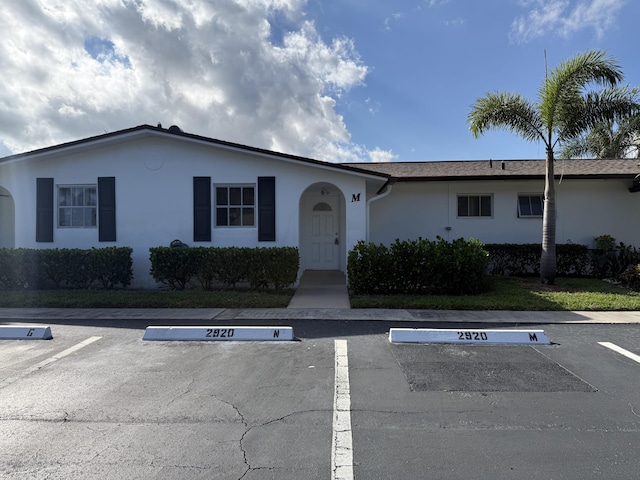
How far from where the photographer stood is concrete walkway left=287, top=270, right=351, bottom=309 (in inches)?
339

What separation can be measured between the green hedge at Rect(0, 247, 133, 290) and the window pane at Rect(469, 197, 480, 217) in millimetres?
11319

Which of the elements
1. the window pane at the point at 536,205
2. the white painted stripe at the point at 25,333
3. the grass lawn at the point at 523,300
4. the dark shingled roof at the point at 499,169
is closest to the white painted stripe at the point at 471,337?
the grass lawn at the point at 523,300

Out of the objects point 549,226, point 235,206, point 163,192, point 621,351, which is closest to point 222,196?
point 235,206

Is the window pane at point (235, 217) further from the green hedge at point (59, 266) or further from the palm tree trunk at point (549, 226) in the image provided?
the palm tree trunk at point (549, 226)

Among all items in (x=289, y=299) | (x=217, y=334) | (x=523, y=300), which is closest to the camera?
(x=217, y=334)

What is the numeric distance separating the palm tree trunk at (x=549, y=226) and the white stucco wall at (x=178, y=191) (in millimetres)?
5032

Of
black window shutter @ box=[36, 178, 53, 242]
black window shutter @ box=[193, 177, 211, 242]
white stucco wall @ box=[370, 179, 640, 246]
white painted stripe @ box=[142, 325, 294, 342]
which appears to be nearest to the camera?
white painted stripe @ box=[142, 325, 294, 342]

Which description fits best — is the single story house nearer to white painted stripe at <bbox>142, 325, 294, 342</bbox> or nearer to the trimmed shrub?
the trimmed shrub

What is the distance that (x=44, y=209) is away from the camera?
36.0 ft

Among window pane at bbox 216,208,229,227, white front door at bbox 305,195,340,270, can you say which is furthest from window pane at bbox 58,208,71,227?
white front door at bbox 305,195,340,270

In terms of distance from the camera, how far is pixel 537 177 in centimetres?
1305

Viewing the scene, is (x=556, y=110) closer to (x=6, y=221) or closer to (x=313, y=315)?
(x=313, y=315)

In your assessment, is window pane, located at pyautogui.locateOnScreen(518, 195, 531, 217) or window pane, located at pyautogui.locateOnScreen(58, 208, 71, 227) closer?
window pane, located at pyautogui.locateOnScreen(58, 208, 71, 227)

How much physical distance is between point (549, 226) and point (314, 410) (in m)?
9.54
